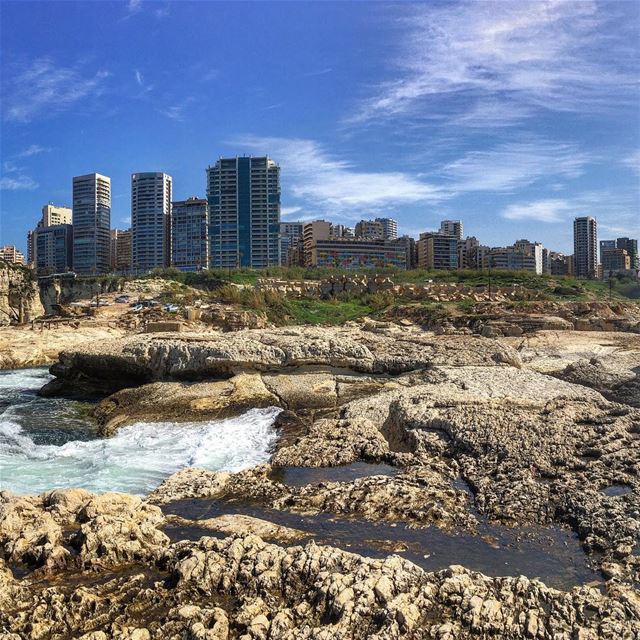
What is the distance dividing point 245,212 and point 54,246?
46.5 metres

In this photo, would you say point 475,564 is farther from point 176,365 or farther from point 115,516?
point 176,365

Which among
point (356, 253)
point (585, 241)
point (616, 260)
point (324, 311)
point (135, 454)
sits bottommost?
point (135, 454)

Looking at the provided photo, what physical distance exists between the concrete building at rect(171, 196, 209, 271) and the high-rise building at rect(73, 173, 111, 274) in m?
17.2

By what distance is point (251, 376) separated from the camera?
15.4 m

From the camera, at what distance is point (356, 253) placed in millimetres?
103000

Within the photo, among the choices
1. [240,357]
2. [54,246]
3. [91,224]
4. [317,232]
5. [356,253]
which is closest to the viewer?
[240,357]

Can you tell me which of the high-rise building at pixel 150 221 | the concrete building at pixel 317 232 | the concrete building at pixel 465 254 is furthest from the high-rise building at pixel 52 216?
the concrete building at pixel 465 254

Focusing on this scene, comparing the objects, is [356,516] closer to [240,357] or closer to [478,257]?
[240,357]

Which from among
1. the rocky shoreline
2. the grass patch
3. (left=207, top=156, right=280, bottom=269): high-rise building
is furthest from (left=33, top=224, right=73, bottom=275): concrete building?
the rocky shoreline

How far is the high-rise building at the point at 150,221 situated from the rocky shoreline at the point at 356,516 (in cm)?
10084

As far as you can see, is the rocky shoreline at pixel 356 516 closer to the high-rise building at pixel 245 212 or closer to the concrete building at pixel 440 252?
the high-rise building at pixel 245 212

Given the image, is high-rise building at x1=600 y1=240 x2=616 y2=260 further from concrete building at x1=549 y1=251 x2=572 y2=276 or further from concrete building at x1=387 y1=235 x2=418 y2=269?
concrete building at x1=387 y1=235 x2=418 y2=269

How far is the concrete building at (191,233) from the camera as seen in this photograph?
105 meters

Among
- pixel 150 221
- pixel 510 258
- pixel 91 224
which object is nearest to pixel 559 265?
pixel 510 258
